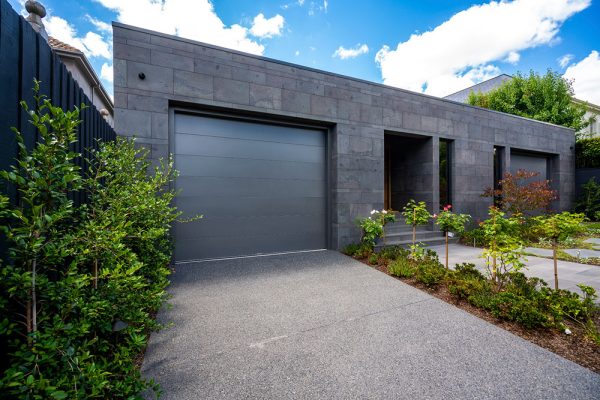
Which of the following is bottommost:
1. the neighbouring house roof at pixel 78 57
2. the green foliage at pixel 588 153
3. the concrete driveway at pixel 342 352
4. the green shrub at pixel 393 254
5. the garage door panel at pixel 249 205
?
the concrete driveway at pixel 342 352

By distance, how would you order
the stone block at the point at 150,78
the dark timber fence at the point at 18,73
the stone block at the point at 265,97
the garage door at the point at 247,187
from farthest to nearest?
the stone block at the point at 265,97 < the garage door at the point at 247,187 < the stone block at the point at 150,78 < the dark timber fence at the point at 18,73

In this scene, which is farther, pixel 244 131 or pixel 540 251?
pixel 540 251

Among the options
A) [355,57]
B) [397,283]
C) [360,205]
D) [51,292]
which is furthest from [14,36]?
[355,57]

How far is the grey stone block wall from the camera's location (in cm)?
454

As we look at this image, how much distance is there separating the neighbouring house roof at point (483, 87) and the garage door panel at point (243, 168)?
18083 mm

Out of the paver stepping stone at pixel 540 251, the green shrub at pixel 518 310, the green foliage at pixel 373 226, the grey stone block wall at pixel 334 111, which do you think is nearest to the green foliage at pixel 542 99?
the grey stone block wall at pixel 334 111

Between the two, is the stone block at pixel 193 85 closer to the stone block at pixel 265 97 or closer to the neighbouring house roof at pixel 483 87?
the stone block at pixel 265 97

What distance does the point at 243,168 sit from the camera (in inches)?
213

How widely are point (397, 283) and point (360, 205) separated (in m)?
2.55

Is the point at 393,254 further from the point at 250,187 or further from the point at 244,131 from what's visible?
the point at 244,131

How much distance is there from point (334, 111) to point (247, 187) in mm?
2783

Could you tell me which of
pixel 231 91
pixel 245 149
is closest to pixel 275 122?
pixel 245 149

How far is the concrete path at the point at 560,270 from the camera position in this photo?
3807mm

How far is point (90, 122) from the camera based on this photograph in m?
2.91
